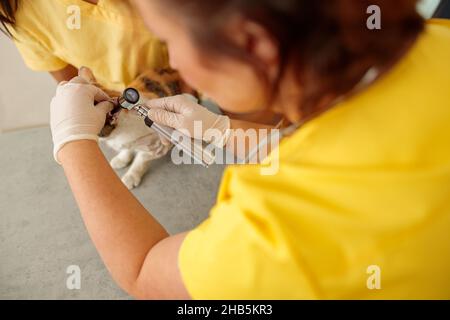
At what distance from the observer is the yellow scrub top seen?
374 millimetres

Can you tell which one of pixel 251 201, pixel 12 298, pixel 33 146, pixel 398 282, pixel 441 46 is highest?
pixel 441 46

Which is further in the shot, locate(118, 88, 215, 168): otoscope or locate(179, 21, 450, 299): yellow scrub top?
locate(118, 88, 215, 168): otoscope

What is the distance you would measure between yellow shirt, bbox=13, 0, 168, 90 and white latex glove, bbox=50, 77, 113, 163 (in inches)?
6.1

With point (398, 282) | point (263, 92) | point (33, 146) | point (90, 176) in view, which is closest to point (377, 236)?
point (398, 282)

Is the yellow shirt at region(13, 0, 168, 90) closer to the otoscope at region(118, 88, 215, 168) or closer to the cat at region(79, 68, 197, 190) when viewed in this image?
the cat at region(79, 68, 197, 190)

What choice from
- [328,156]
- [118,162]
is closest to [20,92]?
[118,162]

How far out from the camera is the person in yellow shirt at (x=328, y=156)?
34 cm

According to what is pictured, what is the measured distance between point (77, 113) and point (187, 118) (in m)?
0.21

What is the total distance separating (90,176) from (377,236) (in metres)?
0.43

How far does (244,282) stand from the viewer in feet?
1.31

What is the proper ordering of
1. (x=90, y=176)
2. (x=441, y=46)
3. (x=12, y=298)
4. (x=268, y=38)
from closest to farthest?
(x=268, y=38) → (x=441, y=46) → (x=90, y=176) → (x=12, y=298)

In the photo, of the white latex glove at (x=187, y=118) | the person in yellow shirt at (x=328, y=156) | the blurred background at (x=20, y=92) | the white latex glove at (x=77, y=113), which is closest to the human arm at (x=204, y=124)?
the white latex glove at (x=187, y=118)

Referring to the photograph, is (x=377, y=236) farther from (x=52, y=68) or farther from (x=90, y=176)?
(x=52, y=68)

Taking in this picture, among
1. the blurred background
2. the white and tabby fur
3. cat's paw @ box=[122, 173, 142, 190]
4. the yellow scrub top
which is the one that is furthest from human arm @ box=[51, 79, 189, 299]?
the blurred background
